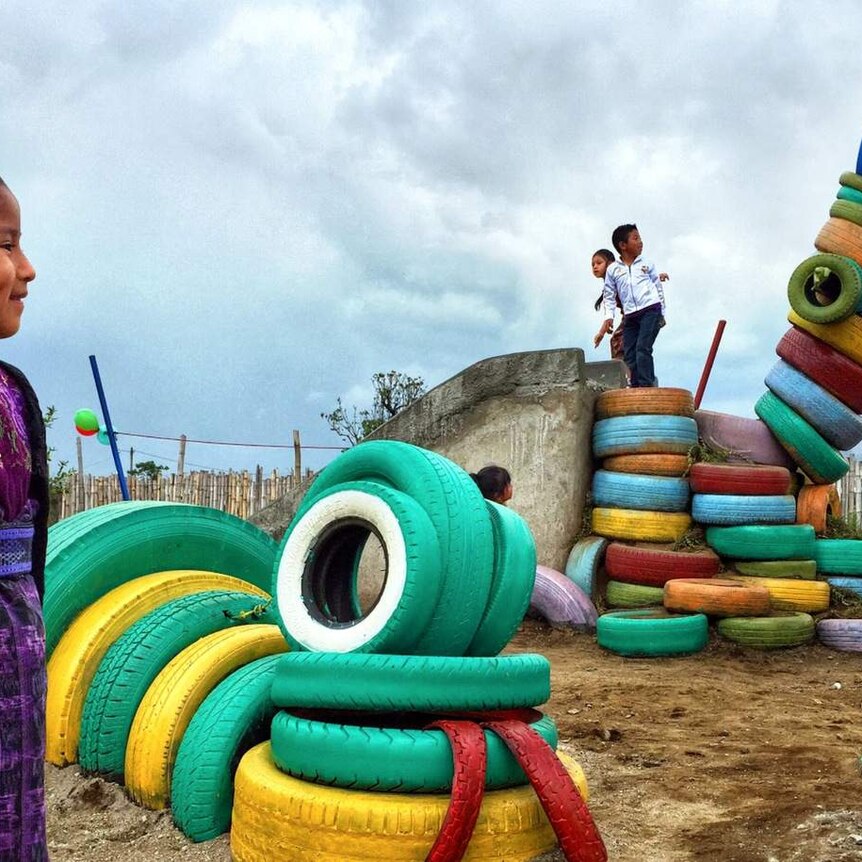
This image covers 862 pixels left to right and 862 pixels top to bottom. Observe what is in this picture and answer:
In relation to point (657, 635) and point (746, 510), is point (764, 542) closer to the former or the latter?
point (746, 510)

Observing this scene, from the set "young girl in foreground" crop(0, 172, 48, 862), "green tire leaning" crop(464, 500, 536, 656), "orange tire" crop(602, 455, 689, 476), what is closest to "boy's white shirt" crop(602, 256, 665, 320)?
"orange tire" crop(602, 455, 689, 476)

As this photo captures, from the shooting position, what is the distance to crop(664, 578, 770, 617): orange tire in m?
6.71

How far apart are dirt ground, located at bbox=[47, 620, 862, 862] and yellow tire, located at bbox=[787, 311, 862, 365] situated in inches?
102

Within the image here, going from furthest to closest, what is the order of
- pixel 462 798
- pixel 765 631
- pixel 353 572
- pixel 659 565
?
pixel 659 565
pixel 765 631
pixel 353 572
pixel 462 798

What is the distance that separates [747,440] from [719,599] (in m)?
1.89

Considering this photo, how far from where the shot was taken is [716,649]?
6.64 m

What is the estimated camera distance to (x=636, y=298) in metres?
8.67

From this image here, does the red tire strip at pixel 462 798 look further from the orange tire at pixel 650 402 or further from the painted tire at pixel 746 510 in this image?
the orange tire at pixel 650 402

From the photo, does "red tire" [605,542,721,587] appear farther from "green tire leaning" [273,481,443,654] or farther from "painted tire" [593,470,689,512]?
"green tire leaning" [273,481,443,654]

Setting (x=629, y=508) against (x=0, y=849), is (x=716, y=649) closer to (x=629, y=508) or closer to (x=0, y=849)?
(x=629, y=508)

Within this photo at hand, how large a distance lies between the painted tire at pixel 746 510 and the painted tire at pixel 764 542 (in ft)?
0.22

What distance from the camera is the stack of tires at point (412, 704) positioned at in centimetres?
248

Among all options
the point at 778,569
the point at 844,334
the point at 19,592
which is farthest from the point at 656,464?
the point at 19,592

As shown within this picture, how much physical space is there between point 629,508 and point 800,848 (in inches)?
193
